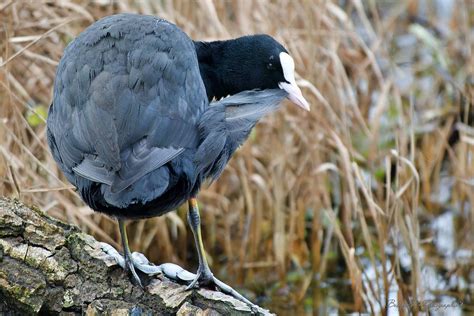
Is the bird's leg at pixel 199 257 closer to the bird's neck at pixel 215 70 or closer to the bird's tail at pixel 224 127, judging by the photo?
the bird's tail at pixel 224 127

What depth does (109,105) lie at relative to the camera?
281cm

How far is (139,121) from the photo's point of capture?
2789 mm

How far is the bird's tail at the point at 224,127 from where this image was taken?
291cm

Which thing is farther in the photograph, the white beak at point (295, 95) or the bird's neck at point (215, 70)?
the bird's neck at point (215, 70)

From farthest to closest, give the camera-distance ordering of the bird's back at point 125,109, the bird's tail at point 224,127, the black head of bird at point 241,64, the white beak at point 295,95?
the black head of bird at point 241,64 → the white beak at point 295,95 → the bird's tail at point 224,127 → the bird's back at point 125,109

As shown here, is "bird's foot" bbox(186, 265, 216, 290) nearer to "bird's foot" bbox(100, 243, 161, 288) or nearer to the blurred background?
"bird's foot" bbox(100, 243, 161, 288)

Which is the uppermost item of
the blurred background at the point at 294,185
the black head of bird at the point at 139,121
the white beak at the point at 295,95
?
the black head of bird at the point at 139,121

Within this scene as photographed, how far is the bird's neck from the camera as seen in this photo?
12.1 ft

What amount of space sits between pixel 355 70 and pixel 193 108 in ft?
8.76


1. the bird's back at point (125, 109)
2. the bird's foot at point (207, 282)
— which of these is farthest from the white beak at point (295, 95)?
the bird's foot at point (207, 282)

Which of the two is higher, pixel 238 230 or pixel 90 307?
pixel 90 307

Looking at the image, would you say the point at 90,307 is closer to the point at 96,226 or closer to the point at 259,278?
the point at 96,226

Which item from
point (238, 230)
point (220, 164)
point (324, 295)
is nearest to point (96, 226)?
point (238, 230)

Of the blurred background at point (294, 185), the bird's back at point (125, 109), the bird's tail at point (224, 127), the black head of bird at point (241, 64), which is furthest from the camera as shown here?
the blurred background at point (294, 185)
